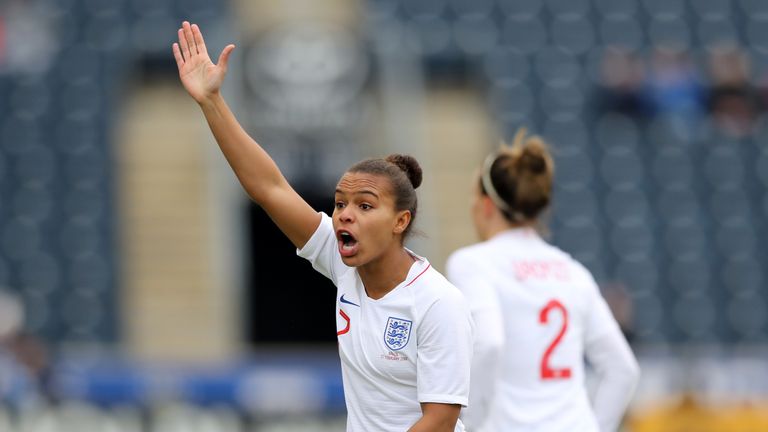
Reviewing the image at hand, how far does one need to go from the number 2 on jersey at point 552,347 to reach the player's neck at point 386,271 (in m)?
0.97

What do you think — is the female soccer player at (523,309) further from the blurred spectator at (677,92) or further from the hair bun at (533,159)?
the blurred spectator at (677,92)

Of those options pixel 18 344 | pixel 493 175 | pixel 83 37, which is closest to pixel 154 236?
pixel 83 37

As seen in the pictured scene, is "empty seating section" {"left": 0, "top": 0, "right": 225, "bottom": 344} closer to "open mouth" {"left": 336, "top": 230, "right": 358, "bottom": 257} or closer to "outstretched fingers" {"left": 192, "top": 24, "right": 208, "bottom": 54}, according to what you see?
"outstretched fingers" {"left": 192, "top": 24, "right": 208, "bottom": 54}

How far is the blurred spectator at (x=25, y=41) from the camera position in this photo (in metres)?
14.3

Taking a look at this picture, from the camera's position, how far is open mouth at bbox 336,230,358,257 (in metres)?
3.35

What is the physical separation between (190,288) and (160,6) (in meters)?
3.44

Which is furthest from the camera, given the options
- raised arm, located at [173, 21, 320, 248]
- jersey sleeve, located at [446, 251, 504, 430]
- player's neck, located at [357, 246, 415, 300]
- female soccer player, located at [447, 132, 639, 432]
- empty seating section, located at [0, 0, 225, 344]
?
empty seating section, located at [0, 0, 225, 344]

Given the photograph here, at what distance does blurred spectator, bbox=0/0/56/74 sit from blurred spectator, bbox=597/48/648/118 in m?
6.53

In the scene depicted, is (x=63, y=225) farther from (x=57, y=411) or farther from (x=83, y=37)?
(x=57, y=411)

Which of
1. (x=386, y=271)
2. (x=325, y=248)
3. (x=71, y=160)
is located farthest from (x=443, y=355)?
(x=71, y=160)

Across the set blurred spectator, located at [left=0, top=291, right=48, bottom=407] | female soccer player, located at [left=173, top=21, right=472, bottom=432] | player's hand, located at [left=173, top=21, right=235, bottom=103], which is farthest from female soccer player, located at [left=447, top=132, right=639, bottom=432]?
blurred spectator, located at [left=0, top=291, right=48, bottom=407]

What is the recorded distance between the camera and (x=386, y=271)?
3.45 m

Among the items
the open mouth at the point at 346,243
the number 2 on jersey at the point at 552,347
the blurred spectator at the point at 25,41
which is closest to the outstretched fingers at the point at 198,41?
the open mouth at the point at 346,243

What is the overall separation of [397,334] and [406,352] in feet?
0.18
